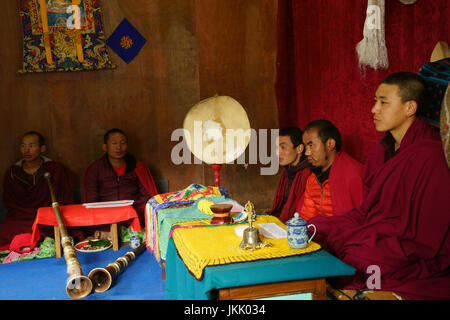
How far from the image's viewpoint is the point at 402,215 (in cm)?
219

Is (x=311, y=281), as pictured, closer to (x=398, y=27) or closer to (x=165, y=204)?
(x=165, y=204)

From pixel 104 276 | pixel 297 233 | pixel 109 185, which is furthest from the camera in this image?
pixel 109 185

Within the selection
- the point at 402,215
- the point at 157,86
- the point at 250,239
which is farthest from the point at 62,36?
the point at 402,215

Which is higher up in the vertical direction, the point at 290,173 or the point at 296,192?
the point at 290,173

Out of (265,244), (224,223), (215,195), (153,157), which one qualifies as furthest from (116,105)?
(265,244)

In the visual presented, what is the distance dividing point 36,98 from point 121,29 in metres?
1.44

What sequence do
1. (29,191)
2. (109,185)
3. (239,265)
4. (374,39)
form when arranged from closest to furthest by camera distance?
1. (239,265)
2. (374,39)
3. (29,191)
4. (109,185)

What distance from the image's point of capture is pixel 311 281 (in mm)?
1763

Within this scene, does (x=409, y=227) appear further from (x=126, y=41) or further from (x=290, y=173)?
(x=126, y=41)

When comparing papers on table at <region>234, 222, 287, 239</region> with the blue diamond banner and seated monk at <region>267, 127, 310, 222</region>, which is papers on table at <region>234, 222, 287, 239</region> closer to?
seated monk at <region>267, 127, 310, 222</region>

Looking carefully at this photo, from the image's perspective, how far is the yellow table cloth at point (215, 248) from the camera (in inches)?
71.0

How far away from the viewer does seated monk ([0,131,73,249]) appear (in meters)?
4.85

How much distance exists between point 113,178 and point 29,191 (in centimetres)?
98

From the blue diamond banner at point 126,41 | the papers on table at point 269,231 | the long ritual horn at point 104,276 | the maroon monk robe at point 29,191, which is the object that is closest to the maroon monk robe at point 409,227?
the papers on table at point 269,231
